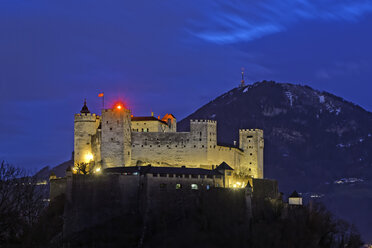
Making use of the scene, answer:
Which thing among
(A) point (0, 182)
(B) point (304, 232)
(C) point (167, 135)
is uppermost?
(C) point (167, 135)

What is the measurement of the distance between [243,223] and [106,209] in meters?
17.4

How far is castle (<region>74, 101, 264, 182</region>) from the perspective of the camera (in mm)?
100062

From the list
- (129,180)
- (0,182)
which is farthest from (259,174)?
(0,182)

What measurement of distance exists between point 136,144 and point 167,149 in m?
4.97

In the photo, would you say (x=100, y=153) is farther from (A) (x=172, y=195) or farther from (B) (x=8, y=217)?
(B) (x=8, y=217)

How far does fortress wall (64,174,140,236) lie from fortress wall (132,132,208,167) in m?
18.5

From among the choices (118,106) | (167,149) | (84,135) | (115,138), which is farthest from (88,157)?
(167,149)

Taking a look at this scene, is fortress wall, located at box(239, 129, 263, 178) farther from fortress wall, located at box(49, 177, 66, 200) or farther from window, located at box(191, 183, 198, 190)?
fortress wall, located at box(49, 177, 66, 200)

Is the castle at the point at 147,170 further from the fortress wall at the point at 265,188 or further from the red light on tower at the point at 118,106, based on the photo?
the red light on tower at the point at 118,106

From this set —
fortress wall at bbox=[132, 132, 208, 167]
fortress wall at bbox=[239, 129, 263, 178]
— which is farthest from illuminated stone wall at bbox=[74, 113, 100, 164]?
fortress wall at bbox=[239, 129, 263, 178]

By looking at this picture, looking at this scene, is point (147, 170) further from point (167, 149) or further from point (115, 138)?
point (167, 149)

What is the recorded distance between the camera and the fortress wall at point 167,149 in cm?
10144

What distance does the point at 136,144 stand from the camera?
101750 millimetres

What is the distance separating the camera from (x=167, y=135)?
337 feet
